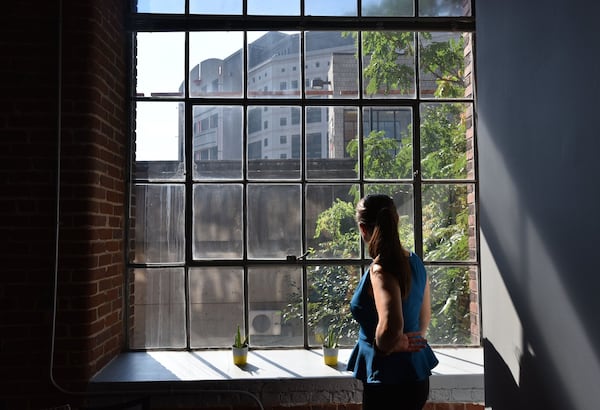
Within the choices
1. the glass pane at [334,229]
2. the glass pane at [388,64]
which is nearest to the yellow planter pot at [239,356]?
the glass pane at [334,229]

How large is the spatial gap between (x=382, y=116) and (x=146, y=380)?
6.22 ft

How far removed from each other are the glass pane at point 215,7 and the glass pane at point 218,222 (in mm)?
1012

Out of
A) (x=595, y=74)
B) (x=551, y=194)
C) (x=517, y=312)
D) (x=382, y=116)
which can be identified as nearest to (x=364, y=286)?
(x=517, y=312)

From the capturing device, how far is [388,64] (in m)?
2.82

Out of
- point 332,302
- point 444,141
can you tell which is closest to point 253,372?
point 332,302

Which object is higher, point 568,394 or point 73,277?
point 73,277

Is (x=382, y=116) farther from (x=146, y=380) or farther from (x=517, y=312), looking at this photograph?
(x=146, y=380)

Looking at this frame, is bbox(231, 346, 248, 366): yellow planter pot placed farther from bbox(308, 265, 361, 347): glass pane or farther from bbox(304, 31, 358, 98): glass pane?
bbox(304, 31, 358, 98): glass pane

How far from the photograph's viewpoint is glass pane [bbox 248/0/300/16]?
2.80m

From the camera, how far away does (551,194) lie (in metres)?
1.52

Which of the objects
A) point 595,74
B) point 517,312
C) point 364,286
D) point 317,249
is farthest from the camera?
point 317,249

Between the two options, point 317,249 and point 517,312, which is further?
point 317,249

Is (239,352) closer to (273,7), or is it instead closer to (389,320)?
(389,320)

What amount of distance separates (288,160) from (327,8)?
3.02ft
